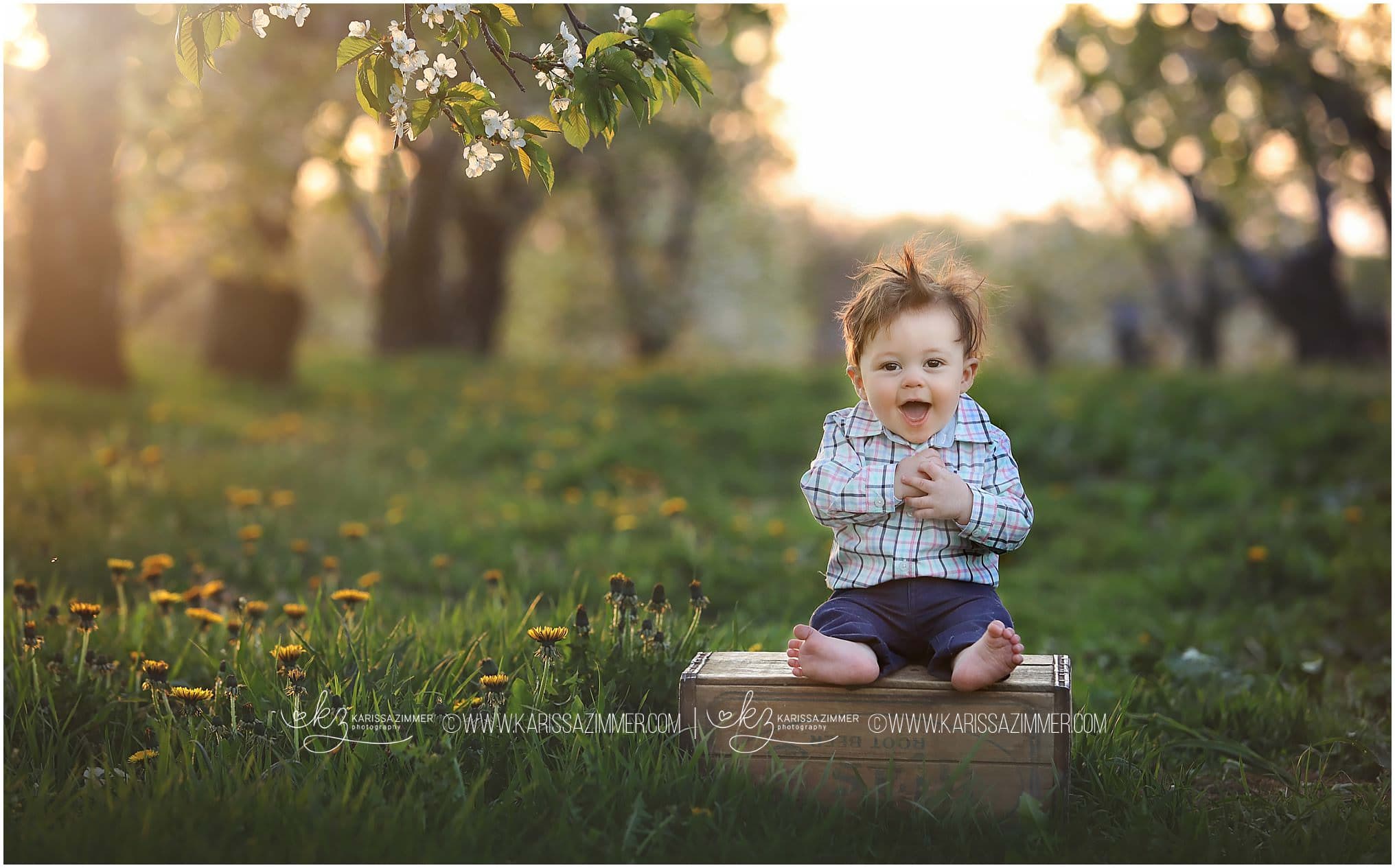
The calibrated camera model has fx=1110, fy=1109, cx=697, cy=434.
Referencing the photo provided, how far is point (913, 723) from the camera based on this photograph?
272cm

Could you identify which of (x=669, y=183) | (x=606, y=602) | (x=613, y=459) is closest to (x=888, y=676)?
(x=606, y=602)

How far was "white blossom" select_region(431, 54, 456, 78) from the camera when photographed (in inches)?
105

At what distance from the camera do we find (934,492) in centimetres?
281

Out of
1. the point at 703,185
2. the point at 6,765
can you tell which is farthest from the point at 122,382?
the point at 703,185

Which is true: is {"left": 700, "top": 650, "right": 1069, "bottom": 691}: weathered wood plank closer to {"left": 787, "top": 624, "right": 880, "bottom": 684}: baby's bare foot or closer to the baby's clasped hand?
{"left": 787, "top": 624, "right": 880, "bottom": 684}: baby's bare foot

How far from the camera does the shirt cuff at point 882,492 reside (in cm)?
287

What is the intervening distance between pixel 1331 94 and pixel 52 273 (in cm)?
1013

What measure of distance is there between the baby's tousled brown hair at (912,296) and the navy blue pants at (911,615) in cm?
63

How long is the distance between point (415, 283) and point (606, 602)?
1265cm

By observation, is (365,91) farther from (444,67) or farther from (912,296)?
(912,296)

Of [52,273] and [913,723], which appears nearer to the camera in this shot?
[913,723]

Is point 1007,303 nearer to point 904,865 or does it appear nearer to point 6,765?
point 904,865

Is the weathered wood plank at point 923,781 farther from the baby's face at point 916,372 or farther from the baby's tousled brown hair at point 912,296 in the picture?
the baby's tousled brown hair at point 912,296

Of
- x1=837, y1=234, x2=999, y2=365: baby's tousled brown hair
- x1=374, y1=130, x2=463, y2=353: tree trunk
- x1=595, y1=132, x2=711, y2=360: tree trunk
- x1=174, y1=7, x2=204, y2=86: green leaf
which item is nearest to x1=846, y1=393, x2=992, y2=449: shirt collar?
x1=837, y1=234, x2=999, y2=365: baby's tousled brown hair
